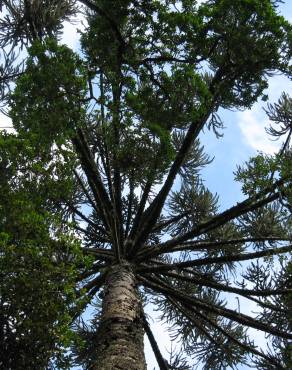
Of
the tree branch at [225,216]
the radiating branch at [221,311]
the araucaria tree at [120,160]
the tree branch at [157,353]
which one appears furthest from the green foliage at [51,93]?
the tree branch at [157,353]

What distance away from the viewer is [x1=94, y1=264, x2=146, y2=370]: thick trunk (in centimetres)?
408

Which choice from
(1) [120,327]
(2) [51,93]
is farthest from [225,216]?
(2) [51,93]

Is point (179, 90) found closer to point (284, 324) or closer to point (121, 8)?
point (121, 8)

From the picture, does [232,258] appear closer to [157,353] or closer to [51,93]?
[157,353]

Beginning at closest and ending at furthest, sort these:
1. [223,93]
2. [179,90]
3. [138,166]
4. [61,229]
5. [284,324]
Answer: [61,229]
[179,90]
[138,166]
[223,93]
[284,324]

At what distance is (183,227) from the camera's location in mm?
8523

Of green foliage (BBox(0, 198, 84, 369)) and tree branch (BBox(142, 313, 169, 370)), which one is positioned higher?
tree branch (BBox(142, 313, 169, 370))

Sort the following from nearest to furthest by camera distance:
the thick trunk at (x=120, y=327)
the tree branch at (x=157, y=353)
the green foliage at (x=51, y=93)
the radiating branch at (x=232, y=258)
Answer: the thick trunk at (x=120, y=327) → the green foliage at (x=51, y=93) → the radiating branch at (x=232, y=258) → the tree branch at (x=157, y=353)

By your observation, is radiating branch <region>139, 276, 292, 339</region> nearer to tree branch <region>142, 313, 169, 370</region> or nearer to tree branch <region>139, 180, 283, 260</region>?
tree branch <region>139, 180, 283, 260</region>

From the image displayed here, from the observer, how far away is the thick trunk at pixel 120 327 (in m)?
4.08

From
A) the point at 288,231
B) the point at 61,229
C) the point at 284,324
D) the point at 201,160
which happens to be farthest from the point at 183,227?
the point at 61,229

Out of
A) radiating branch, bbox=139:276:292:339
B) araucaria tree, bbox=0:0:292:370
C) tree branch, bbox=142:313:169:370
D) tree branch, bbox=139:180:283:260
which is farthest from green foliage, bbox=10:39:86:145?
tree branch, bbox=142:313:169:370

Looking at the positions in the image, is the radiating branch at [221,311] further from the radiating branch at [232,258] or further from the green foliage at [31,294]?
the green foliage at [31,294]

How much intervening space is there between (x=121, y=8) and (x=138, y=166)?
1459 mm
